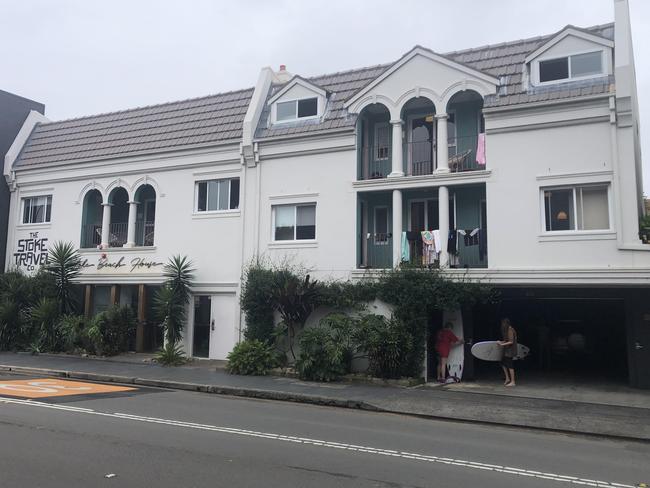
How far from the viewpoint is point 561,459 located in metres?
7.38

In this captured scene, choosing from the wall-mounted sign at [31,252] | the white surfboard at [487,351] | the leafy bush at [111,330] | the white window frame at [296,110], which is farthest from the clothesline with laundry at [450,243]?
the wall-mounted sign at [31,252]

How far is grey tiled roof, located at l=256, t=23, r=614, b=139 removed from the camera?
1459 centimetres

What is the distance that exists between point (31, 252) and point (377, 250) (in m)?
14.3

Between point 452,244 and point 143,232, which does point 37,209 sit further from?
point 452,244

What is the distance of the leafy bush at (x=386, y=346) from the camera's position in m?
14.5

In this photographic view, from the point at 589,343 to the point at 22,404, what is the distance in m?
16.8

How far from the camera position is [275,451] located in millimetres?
7105

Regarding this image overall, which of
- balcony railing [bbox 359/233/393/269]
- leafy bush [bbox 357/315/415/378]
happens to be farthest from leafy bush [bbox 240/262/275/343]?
leafy bush [bbox 357/315/415/378]

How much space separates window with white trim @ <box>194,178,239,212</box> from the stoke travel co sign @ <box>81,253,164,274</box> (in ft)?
8.46

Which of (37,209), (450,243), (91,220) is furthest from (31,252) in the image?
(450,243)

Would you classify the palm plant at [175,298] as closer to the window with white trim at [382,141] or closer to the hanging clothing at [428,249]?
the window with white trim at [382,141]

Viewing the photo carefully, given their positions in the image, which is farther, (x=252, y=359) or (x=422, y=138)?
(x=422, y=138)

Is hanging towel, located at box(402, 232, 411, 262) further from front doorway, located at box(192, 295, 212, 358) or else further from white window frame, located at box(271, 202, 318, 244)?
front doorway, located at box(192, 295, 212, 358)

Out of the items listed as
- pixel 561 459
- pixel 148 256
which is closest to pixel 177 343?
pixel 148 256
